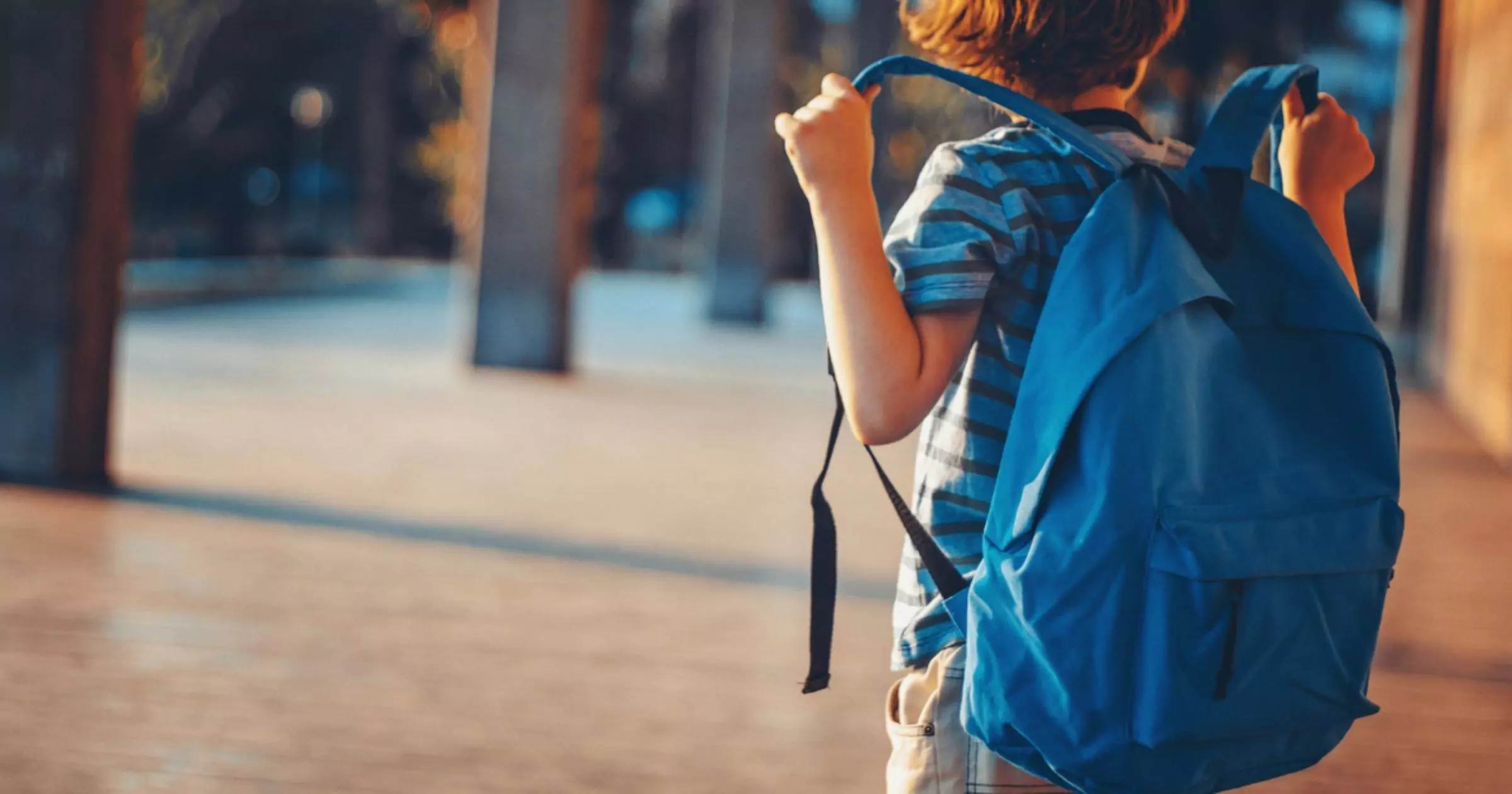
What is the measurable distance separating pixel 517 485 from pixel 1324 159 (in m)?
6.27

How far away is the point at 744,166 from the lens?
69.1 feet

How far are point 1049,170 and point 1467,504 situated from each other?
7.87 meters

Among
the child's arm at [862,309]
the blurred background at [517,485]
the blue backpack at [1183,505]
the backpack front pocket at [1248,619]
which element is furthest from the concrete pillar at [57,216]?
the backpack front pocket at [1248,619]

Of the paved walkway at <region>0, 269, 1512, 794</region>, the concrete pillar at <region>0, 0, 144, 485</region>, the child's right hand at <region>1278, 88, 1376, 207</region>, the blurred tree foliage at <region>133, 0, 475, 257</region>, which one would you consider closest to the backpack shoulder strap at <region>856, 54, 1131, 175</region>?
the child's right hand at <region>1278, 88, 1376, 207</region>

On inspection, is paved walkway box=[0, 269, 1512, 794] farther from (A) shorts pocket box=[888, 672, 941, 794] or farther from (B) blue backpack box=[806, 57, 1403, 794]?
(B) blue backpack box=[806, 57, 1403, 794]

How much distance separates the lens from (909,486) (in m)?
8.79

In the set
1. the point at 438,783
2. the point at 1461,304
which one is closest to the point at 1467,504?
the point at 1461,304

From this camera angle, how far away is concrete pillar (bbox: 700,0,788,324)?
20.6 m

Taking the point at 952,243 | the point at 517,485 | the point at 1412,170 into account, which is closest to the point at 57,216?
the point at 517,485

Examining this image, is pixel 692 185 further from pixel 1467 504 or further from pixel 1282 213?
pixel 1282 213

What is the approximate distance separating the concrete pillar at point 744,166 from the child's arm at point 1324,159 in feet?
62.3

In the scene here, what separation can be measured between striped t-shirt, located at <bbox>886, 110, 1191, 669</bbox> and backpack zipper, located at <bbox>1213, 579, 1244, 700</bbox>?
0.27 meters

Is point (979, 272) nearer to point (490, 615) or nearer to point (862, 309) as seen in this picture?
point (862, 309)

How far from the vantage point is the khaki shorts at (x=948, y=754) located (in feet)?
5.54
